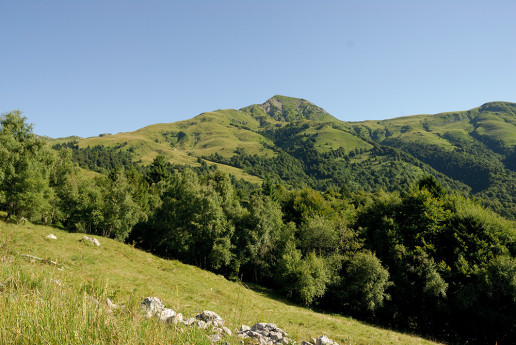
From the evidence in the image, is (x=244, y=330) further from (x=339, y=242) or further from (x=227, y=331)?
(x=339, y=242)

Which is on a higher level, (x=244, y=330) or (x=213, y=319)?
(x=213, y=319)

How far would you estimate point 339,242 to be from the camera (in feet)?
147

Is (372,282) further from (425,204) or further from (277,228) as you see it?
(277,228)

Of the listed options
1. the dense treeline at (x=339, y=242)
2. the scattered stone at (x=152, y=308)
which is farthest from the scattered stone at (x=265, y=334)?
the dense treeline at (x=339, y=242)

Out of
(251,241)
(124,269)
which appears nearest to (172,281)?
(124,269)

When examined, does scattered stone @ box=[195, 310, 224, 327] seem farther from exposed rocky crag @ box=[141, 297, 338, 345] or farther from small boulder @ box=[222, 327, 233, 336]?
small boulder @ box=[222, 327, 233, 336]

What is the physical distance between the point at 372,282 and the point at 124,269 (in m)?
31.3

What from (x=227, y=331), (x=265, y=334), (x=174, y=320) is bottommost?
(x=265, y=334)

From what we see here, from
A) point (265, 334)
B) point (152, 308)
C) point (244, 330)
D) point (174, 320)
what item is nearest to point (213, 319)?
point (244, 330)

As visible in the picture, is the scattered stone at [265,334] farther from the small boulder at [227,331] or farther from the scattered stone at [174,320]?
the scattered stone at [174,320]

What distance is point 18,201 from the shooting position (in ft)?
120

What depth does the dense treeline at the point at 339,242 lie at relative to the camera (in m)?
35.2

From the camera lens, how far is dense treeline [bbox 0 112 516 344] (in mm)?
35188

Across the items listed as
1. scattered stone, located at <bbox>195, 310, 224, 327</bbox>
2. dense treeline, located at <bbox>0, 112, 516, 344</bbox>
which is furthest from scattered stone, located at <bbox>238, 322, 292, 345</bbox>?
dense treeline, located at <bbox>0, 112, 516, 344</bbox>
